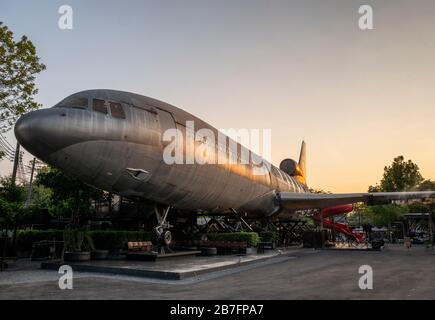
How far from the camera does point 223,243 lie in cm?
2359

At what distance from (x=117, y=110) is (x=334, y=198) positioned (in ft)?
70.7

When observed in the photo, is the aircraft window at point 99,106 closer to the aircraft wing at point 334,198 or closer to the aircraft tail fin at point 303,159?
the aircraft wing at point 334,198

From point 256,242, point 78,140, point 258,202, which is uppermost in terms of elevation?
point 78,140

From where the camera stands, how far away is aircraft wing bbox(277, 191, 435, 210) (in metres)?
29.0

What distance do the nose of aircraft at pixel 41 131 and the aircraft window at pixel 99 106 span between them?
158 cm

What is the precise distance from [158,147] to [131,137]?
1679 millimetres

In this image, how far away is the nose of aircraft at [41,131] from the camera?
13.4 m

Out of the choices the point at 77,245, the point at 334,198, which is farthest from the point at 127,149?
the point at 334,198

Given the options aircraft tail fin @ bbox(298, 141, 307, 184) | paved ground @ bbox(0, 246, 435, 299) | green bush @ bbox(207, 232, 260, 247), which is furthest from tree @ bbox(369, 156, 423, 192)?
paved ground @ bbox(0, 246, 435, 299)

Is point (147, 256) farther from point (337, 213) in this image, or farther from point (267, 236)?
point (337, 213)

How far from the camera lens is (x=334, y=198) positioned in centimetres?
3103

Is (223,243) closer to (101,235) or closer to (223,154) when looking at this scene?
(223,154)
